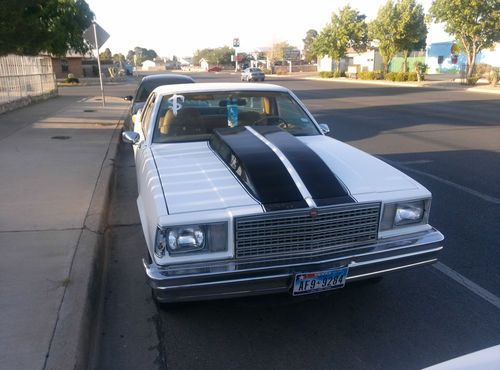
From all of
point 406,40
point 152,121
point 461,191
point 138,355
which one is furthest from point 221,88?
point 406,40

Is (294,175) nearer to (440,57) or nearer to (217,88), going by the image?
(217,88)

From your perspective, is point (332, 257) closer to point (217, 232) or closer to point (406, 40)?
point (217, 232)

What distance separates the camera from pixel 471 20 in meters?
30.8

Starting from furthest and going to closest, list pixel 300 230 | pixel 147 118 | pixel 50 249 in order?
pixel 147 118 → pixel 50 249 → pixel 300 230

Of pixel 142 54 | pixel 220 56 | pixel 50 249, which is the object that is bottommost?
pixel 50 249

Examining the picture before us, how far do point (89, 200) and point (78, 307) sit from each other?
109 inches

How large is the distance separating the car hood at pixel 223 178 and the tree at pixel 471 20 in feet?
102

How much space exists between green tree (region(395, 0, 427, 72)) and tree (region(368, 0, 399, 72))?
1.12 feet

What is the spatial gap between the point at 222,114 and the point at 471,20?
1242 inches

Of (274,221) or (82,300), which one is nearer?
(274,221)

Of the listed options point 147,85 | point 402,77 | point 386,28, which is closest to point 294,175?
point 147,85

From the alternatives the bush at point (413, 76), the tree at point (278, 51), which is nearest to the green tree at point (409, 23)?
the bush at point (413, 76)

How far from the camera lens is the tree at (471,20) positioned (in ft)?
98.6

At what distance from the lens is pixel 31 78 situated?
20719 mm
